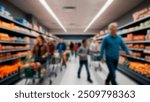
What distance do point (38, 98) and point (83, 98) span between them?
448 mm

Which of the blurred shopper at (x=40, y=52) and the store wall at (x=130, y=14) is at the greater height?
the store wall at (x=130, y=14)

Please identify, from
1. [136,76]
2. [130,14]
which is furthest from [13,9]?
[136,76]

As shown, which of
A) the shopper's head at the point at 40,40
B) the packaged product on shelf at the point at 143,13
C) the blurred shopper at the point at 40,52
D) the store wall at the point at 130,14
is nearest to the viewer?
the blurred shopper at the point at 40,52

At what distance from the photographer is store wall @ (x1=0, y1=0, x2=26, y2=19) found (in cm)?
638

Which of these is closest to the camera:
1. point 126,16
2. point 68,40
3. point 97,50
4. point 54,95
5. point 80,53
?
point 54,95

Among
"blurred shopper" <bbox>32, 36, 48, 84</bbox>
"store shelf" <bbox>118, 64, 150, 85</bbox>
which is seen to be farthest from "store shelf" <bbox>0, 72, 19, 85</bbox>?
"store shelf" <bbox>118, 64, 150, 85</bbox>

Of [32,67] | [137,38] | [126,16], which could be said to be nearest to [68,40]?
[126,16]

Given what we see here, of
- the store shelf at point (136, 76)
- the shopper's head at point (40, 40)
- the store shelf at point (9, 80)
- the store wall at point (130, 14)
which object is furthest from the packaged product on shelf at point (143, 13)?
the store shelf at point (9, 80)

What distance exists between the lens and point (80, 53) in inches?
209

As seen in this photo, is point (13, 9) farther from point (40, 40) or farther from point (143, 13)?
point (143, 13)

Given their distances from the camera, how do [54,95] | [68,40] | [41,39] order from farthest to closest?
1. [68,40]
2. [41,39]
3. [54,95]

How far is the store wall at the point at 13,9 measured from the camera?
6379 millimetres

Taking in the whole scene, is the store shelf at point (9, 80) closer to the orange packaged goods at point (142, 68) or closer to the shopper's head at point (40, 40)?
the shopper's head at point (40, 40)

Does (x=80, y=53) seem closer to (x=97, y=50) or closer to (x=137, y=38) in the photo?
(x=137, y=38)
